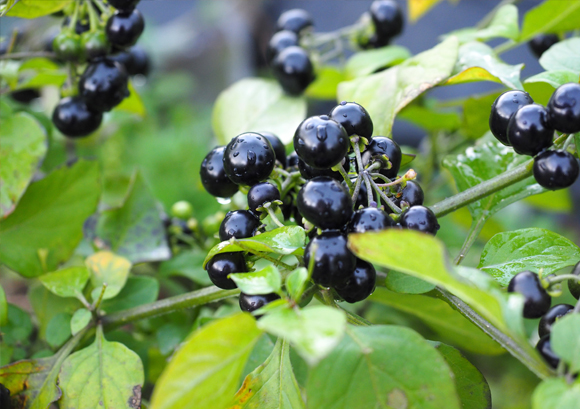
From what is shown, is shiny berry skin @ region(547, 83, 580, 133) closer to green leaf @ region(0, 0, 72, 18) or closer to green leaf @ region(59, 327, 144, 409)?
green leaf @ region(59, 327, 144, 409)

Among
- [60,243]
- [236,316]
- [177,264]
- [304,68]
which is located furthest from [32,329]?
[304,68]

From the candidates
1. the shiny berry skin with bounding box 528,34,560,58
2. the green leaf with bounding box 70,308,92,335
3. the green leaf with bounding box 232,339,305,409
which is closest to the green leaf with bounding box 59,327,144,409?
the green leaf with bounding box 70,308,92,335

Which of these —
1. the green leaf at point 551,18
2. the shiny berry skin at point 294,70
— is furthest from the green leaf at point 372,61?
the green leaf at point 551,18

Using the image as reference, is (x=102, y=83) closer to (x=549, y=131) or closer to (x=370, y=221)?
(x=370, y=221)

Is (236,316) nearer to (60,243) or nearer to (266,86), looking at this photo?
(60,243)

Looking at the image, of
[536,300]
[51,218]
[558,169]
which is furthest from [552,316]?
[51,218]

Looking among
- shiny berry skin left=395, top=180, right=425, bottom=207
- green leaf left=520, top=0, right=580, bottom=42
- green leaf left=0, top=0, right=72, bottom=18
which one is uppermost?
green leaf left=520, top=0, right=580, bottom=42
